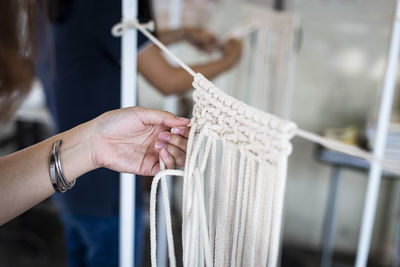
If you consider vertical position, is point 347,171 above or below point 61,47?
below

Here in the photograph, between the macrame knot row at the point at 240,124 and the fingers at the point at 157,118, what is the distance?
0.04 metres

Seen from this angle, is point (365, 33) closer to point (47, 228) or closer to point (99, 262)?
point (99, 262)

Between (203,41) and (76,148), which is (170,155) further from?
(203,41)

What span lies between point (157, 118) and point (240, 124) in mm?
146

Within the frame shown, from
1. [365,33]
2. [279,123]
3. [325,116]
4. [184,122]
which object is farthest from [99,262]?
[365,33]

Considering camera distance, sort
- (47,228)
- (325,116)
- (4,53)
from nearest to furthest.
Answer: (4,53) → (325,116) → (47,228)

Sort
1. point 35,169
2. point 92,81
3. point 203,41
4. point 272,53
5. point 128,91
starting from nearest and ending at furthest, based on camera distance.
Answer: point 35,169 < point 128,91 < point 92,81 < point 272,53 < point 203,41

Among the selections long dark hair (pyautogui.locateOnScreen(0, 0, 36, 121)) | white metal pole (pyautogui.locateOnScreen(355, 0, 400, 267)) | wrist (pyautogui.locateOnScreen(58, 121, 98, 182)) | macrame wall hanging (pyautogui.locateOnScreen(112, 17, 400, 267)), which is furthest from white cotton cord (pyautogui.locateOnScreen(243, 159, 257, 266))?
long dark hair (pyautogui.locateOnScreen(0, 0, 36, 121))

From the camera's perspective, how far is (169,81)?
3.23ft

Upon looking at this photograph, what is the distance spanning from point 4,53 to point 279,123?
25.9 inches

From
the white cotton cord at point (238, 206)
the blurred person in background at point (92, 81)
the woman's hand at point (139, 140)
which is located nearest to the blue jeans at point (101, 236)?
the blurred person in background at point (92, 81)

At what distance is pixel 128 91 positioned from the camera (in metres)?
0.71

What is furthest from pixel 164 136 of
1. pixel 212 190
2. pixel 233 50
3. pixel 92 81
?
pixel 233 50

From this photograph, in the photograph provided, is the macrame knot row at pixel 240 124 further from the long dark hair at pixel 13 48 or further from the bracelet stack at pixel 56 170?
the long dark hair at pixel 13 48
